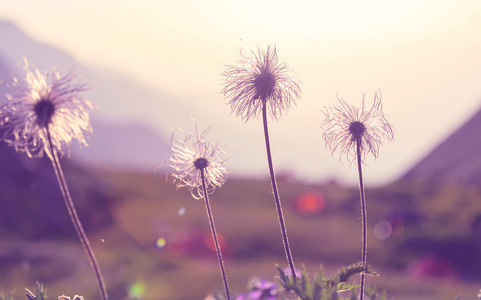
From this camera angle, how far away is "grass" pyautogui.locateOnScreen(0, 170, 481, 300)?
1800 centimetres

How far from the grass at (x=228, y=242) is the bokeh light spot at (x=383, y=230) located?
0.43 metres

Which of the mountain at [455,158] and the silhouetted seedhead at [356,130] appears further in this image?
the mountain at [455,158]

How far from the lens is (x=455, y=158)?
238 ft

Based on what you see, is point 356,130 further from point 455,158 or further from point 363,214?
point 455,158

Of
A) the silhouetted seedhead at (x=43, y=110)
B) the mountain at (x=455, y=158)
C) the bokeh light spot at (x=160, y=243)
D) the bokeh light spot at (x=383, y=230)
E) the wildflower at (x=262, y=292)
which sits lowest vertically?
the wildflower at (x=262, y=292)

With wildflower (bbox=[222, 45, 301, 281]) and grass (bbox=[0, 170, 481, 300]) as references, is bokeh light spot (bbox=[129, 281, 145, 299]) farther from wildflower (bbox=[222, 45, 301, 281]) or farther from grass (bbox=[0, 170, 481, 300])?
wildflower (bbox=[222, 45, 301, 281])

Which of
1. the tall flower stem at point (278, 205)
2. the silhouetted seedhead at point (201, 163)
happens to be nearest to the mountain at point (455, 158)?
the silhouetted seedhead at point (201, 163)

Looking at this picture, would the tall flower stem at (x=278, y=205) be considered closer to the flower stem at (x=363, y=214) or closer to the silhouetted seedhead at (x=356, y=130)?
the flower stem at (x=363, y=214)

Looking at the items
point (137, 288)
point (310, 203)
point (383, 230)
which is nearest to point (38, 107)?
point (137, 288)

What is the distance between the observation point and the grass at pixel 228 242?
18.0 metres

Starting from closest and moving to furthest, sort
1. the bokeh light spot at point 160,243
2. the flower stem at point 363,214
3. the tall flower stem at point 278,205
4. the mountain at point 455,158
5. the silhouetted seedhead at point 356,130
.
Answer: the tall flower stem at point 278,205, the flower stem at point 363,214, the silhouetted seedhead at point 356,130, the bokeh light spot at point 160,243, the mountain at point 455,158

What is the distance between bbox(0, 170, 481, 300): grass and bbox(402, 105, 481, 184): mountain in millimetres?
27564

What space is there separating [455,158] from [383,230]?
1896 inches

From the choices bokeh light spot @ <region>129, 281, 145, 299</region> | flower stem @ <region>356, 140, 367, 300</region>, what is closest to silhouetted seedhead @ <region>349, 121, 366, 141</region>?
flower stem @ <region>356, 140, 367, 300</region>
